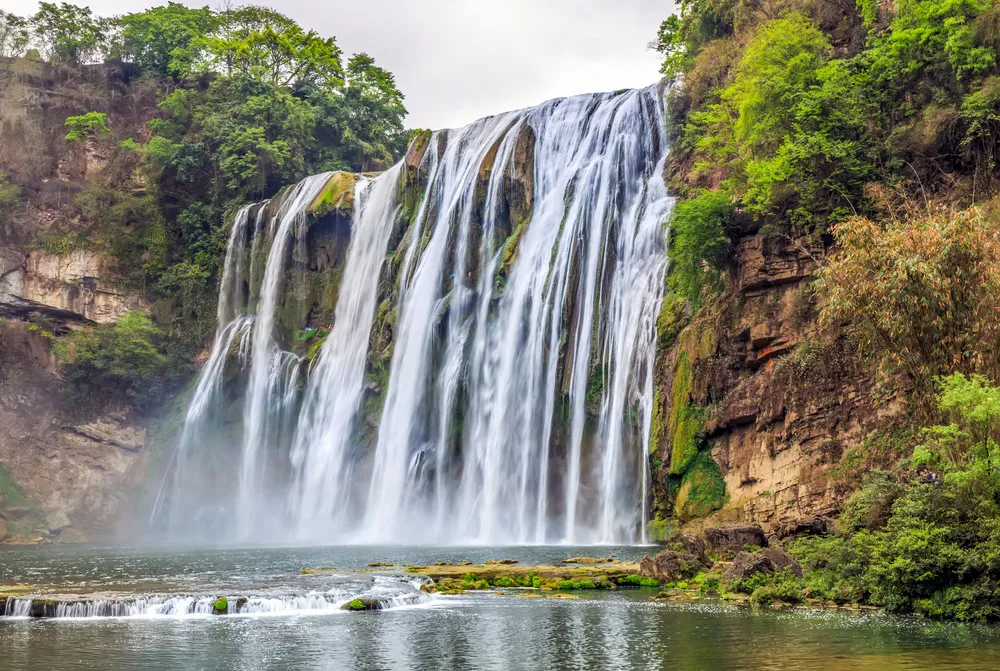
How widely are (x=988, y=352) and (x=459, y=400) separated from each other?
2513cm

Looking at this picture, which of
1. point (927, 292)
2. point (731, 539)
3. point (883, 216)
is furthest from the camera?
point (883, 216)

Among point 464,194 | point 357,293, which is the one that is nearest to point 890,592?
point 464,194

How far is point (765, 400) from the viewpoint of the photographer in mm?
30828

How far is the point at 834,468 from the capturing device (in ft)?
89.4

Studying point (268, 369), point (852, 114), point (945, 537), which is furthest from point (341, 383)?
point (945, 537)

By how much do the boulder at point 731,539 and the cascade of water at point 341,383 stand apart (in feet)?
81.0

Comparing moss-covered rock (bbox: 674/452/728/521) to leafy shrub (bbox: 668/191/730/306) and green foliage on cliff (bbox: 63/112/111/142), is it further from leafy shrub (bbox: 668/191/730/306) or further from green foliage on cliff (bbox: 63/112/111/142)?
green foliage on cliff (bbox: 63/112/111/142)

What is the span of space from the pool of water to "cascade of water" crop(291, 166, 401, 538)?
22284mm

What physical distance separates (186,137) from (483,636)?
53683 millimetres

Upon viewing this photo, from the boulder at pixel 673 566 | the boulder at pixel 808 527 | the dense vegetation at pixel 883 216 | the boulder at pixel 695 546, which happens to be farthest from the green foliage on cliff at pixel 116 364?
the boulder at pixel 808 527

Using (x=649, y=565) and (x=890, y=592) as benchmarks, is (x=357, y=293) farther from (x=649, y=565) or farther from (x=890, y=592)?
(x=890, y=592)

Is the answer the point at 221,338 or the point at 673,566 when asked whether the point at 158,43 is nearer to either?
the point at 221,338

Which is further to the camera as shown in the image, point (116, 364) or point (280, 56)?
point (280, 56)

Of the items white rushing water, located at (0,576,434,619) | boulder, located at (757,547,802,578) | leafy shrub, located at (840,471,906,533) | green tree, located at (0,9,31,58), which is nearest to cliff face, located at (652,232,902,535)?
boulder, located at (757,547,802,578)
